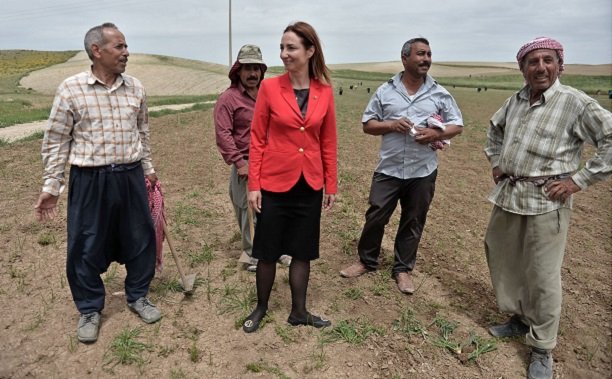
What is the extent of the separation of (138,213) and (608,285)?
453 cm

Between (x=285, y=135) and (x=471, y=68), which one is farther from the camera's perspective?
(x=471, y=68)

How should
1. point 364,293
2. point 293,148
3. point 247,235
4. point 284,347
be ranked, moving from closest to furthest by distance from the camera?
1. point 293,148
2. point 284,347
3. point 364,293
4. point 247,235

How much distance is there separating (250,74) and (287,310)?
6.66ft

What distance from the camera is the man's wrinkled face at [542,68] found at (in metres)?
2.90

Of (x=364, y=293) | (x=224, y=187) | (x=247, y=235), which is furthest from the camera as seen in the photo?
(x=224, y=187)

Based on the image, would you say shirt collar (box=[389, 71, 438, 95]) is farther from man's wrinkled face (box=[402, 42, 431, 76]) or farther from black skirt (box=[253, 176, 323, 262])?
black skirt (box=[253, 176, 323, 262])

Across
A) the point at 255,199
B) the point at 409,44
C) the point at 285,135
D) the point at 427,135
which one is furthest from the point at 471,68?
the point at 255,199

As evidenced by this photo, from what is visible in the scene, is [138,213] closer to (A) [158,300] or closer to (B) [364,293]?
(A) [158,300]

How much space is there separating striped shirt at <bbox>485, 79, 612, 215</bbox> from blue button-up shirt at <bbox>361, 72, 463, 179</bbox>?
2.12 ft

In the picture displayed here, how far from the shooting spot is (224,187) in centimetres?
720

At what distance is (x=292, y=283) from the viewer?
337 centimetres

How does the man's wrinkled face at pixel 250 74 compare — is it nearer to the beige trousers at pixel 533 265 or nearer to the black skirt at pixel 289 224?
the black skirt at pixel 289 224

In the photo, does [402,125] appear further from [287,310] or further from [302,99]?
[287,310]

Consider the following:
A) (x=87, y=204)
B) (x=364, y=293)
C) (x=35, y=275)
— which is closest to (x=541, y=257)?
(x=364, y=293)
